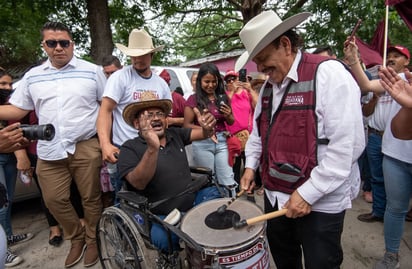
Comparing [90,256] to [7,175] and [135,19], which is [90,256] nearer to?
[7,175]

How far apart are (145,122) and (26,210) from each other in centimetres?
315

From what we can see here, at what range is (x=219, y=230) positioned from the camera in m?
1.65

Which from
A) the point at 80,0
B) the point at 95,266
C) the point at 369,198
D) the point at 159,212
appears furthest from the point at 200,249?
the point at 80,0

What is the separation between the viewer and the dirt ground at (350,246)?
2561mm

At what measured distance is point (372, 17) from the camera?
5398 mm

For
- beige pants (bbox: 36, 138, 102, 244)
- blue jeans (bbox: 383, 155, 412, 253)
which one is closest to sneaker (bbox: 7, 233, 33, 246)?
beige pants (bbox: 36, 138, 102, 244)

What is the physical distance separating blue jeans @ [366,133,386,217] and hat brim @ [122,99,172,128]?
7.53ft

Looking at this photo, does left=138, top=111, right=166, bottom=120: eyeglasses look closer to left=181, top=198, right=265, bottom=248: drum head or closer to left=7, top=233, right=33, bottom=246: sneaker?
left=181, top=198, right=265, bottom=248: drum head

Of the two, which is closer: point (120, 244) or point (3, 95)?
point (120, 244)

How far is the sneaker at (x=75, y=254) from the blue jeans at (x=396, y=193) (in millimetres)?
2858

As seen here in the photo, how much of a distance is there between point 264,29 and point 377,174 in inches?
96.9

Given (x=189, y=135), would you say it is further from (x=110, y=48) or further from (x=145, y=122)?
(x=110, y=48)

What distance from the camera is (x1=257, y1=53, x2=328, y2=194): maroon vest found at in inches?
56.8

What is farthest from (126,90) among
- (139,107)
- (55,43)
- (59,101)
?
(55,43)
